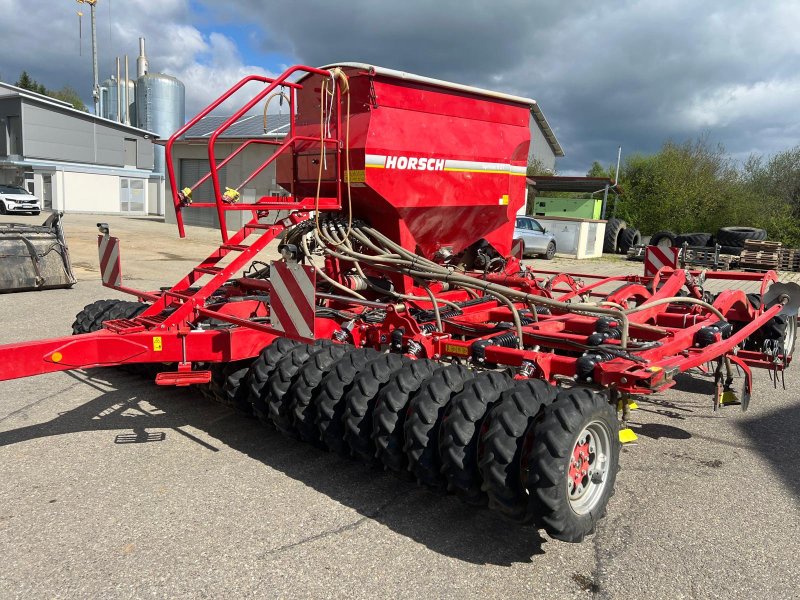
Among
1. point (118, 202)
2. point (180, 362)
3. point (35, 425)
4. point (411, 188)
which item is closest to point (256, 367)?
point (180, 362)

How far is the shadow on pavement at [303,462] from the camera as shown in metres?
3.15

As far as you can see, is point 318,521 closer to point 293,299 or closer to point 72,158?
point 293,299

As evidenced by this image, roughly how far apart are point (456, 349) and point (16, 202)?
97.0ft

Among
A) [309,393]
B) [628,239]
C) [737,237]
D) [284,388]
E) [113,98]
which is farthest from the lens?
[113,98]

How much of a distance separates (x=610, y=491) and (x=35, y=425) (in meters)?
3.86

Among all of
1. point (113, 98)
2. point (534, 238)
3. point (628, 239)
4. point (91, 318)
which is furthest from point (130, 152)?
point (91, 318)

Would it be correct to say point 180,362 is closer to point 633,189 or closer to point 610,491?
point 610,491

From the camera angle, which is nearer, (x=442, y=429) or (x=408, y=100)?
(x=442, y=429)

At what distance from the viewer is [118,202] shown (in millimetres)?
38281

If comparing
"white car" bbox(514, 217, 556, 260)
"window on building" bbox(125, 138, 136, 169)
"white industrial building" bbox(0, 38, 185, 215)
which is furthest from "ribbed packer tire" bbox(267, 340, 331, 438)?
"window on building" bbox(125, 138, 136, 169)

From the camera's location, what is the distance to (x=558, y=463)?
2812 mm

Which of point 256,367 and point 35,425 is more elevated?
point 256,367

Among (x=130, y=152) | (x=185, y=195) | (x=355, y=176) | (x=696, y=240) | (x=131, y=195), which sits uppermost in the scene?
(x=130, y=152)

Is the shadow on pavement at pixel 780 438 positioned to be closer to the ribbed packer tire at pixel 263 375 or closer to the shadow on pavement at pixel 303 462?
the shadow on pavement at pixel 303 462
